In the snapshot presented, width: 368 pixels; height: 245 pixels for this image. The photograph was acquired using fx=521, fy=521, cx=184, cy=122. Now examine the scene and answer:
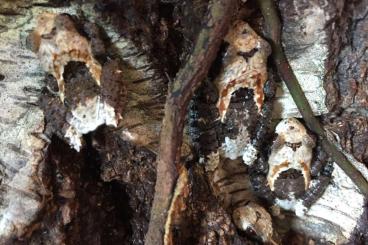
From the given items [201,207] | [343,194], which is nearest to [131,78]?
[201,207]

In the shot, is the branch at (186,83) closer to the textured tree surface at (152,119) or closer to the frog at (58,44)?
the textured tree surface at (152,119)

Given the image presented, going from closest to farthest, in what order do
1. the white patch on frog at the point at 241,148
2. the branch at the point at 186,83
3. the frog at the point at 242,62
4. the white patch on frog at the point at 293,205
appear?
the branch at the point at 186,83 → the frog at the point at 242,62 → the white patch on frog at the point at 241,148 → the white patch on frog at the point at 293,205

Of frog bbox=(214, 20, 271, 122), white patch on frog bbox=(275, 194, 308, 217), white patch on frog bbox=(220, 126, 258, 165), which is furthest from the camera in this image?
white patch on frog bbox=(275, 194, 308, 217)

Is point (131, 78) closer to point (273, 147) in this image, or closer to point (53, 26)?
point (53, 26)

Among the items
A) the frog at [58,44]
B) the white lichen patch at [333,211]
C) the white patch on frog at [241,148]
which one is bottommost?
the white lichen patch at [333,211]

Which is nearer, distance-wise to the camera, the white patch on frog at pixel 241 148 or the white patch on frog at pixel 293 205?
the white patch on frog at pixel 241 148

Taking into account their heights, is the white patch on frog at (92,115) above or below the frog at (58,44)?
below

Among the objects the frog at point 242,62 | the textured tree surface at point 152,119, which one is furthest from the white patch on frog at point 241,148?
the frog at point 242,62

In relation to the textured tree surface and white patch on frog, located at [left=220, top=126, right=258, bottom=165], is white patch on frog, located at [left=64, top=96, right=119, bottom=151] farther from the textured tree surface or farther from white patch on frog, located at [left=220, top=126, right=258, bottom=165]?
white patch on frog, located at [left=220, top=126, right=258, bottom=165]

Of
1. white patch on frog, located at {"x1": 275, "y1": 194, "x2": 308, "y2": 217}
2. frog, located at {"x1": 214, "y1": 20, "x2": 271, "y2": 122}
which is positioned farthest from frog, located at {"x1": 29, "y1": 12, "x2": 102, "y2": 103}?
white patch on frog, located at {"x1": 275, "y1": 194, "x2": 308, "y2": 217}
